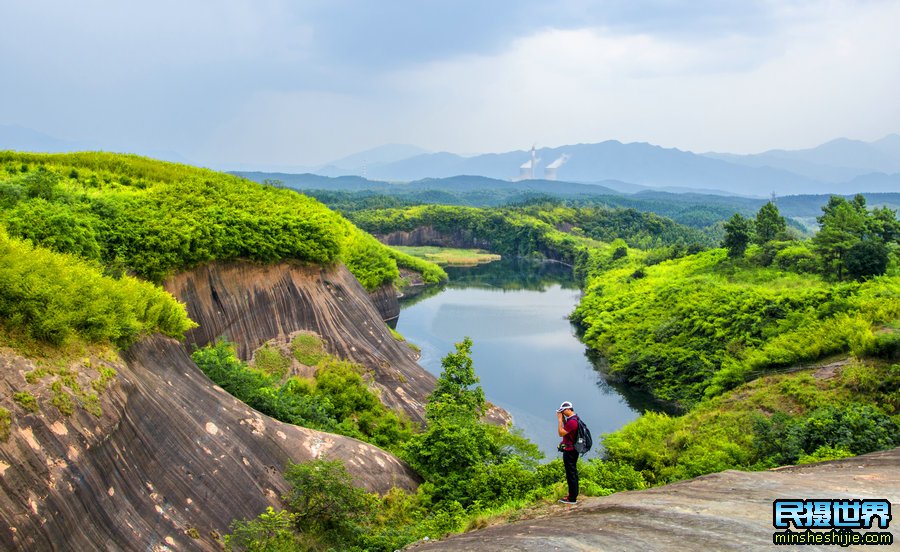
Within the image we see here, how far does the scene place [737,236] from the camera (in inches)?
2045

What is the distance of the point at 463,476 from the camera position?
1880cm

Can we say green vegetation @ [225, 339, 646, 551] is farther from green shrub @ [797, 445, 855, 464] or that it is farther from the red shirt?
green shrub @ [797, 445, 855, 464]

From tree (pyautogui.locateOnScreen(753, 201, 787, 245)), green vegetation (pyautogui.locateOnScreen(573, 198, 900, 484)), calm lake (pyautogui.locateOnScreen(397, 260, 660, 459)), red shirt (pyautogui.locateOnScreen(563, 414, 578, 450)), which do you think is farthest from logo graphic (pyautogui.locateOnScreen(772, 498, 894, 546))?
tree (pyautogui.locateOnScreen(753, 201, 787, 245))

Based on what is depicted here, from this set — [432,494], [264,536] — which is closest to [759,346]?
[432,494]

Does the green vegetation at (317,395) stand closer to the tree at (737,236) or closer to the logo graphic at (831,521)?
the logo graphic at (831,521)

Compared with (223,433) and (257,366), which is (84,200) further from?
(223,433)

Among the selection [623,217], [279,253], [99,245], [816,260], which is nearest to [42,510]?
[99,245]

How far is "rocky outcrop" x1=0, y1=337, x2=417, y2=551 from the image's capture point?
10445 mm

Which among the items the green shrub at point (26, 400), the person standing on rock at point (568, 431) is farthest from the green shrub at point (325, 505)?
the green shrub at point (26, 400)

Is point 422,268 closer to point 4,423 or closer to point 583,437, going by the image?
point 583,437

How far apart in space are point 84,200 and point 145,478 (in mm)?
17585

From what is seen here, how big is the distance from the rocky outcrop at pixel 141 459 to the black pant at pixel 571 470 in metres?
7.70

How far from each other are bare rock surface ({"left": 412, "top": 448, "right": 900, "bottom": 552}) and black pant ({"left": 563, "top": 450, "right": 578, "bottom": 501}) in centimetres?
33

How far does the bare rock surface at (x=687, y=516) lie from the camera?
8719 mm
